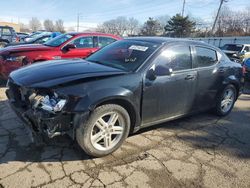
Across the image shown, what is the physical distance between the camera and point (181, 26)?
5238cm

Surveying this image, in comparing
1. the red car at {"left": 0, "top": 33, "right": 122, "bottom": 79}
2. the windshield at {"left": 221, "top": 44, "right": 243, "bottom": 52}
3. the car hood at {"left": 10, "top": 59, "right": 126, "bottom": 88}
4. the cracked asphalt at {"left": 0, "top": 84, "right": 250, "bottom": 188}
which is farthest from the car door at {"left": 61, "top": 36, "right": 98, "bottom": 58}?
the windshield at {"left": 221, "top": 44, "right": 243, "bottom": 52}

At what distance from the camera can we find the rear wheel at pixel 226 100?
4.93m

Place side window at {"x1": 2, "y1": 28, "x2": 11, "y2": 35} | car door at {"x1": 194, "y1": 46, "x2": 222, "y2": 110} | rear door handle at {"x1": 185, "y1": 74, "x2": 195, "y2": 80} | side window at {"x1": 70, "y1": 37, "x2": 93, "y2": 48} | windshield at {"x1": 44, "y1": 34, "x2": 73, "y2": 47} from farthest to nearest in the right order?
1. side window at {"x1": 2, "y1": 28, "x2": 11, "y2": 35}
2. side window at {"x1": 70, "y1": 37, "x2": 93, "y2": 48}
3. windshield at {"x1": 44, "y1": 34, "x2": 73, "y2": 47}
4. car door at {"x1": 194, "y1": 46, "x2": 222, "y2": 110}
5. rear door handle at {"x1": 185, "y1": 74, "x2": 195, "y2": 80}

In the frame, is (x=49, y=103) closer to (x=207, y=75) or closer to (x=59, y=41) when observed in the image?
(x=207, y=75)

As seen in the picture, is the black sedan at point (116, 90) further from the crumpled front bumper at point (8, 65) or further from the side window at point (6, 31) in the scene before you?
the side window at point (6, 31)

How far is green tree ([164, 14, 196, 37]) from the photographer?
51.9 m

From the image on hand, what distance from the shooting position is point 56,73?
10.6 ft

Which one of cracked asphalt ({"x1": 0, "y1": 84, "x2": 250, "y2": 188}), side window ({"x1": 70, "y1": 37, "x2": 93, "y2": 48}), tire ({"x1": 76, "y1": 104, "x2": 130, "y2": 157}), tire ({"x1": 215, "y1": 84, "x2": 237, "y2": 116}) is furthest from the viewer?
side window ({"x1": 70, "y1": 37, "x2": 93, "y2": 48})

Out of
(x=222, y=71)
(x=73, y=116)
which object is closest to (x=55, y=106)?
(x=73, y=116)

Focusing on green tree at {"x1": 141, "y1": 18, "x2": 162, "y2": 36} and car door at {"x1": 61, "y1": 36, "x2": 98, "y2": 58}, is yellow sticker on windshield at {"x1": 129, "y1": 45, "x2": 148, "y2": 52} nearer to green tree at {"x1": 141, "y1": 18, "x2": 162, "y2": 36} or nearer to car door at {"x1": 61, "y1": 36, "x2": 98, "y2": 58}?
car door at {"x1": 61, "y1": 36, "x2": 98, "y2": 58}

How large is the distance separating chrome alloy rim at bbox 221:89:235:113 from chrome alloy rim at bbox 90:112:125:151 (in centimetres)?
272

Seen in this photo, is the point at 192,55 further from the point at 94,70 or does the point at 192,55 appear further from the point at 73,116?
the point at 73,116

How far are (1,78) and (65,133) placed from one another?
15.7ft

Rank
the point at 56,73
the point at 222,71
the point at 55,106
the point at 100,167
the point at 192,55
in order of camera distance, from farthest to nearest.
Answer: the point at 222,71 → the point at 192,55 → the point at 56,73 → the point at 100,167 → the point at 55,106
